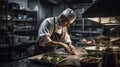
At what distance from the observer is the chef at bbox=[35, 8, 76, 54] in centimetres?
313

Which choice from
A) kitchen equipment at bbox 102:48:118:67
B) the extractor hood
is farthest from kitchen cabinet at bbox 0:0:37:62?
kitchen equipment at bbox 102:48:118:67

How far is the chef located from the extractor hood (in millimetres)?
1126

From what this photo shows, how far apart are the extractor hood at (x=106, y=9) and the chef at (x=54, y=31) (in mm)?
1126

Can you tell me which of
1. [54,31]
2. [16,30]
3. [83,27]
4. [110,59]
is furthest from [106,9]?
[83,27]

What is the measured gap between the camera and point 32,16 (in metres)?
Result: 6.84

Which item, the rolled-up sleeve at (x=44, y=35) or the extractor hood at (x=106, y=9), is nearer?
the extractor hood at (x=106, y=9)

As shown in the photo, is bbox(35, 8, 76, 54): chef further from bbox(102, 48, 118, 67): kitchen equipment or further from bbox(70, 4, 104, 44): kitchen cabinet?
bbox(70, 4, 104, 44): kitchen cabinet

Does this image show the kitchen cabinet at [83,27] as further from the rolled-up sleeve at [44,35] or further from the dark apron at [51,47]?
the rolled-up sleeve at [44,35]

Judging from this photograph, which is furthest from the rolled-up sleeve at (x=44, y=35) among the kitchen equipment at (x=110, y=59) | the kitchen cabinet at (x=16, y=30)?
the kitchen cabinet at (x=16, y=30)

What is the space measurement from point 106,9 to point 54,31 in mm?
1681

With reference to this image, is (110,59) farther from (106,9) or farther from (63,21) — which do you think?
(63,21)

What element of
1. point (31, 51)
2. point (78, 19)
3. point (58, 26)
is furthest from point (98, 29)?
point (58, 26)

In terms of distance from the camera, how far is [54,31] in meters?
3.51

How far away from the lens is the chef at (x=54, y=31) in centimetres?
313
